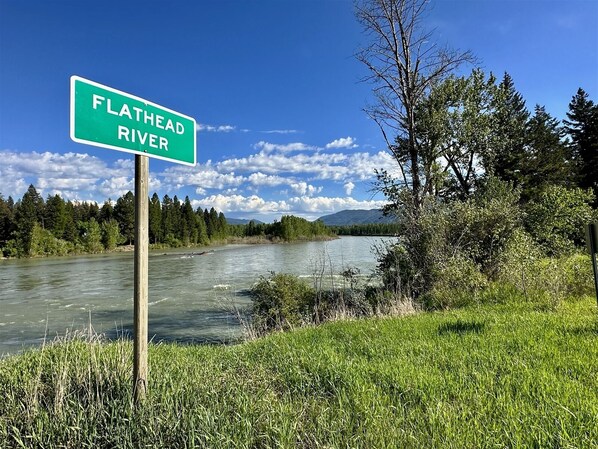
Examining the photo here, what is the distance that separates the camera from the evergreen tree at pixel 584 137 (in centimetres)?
2812

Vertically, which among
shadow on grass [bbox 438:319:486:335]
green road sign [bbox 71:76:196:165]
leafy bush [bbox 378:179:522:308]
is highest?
green road sign [bbox 71:76:196:165]

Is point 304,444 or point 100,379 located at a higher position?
point 100,379

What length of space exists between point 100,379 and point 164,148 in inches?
68.3

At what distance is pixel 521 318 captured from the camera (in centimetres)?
539

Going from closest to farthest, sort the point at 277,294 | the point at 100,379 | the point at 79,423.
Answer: the point at 79,423 < the point at 100,379 < the point at 277,294

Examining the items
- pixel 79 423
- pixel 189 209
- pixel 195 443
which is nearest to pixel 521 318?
pixel 195 443

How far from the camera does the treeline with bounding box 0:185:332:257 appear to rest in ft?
158

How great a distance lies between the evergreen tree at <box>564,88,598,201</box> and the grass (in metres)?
29.3

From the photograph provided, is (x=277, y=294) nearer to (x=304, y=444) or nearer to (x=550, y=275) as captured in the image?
(x=550, y=275)

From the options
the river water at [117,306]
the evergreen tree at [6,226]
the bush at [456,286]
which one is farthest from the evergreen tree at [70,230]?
the bush at [456,286]

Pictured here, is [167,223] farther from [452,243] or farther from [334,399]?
[334,399]

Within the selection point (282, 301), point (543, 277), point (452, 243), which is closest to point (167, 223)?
point (282, 301)

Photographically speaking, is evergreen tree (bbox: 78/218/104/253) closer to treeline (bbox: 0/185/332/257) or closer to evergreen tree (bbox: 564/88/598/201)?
treeline (bbox: 0/185/332/257)

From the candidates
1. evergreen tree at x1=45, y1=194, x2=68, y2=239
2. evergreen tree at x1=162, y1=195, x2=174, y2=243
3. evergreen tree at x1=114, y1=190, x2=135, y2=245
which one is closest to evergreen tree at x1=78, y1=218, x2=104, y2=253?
evergreen tree at x1=45, y1=194, x2=68, y2=239
